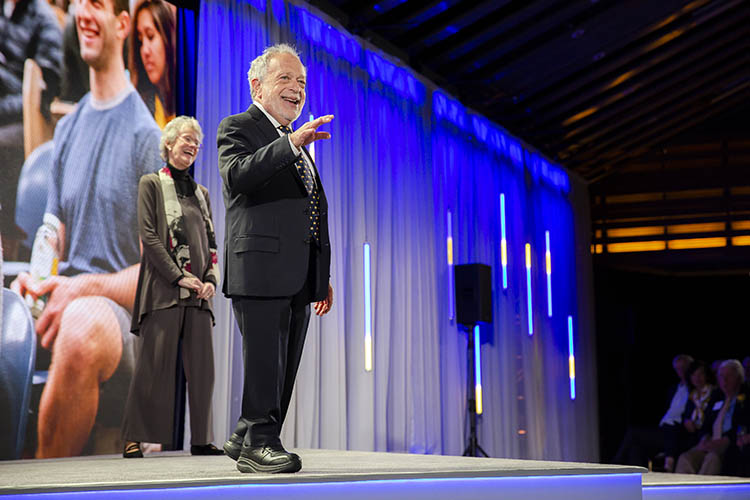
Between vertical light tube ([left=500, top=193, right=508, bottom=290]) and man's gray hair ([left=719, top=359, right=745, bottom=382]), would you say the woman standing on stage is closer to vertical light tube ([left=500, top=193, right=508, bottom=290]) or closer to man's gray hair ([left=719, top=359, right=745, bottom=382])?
man's gray hair ([left=719, top=359, right=745, bottom=382])

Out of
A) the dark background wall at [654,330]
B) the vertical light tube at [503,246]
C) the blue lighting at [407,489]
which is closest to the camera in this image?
the blue lighting at [407,489]

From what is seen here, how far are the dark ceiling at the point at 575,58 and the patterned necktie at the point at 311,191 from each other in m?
3.62

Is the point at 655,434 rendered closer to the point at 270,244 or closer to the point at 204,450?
the point at 204,450

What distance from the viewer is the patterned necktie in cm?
259

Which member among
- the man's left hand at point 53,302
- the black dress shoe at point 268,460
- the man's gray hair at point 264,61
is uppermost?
the man's gray hair at point 264,61

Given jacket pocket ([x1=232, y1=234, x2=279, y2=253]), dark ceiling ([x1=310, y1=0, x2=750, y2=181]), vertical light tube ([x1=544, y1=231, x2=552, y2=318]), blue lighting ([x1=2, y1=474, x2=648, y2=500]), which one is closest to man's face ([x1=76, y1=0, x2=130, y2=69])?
dark ceiling ([x1=310, y1=0, x2=750, y2=181])

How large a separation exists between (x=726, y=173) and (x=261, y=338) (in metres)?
9.17

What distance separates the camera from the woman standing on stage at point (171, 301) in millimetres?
3746

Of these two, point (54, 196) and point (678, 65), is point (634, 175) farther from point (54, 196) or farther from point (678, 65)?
point (54, 196)

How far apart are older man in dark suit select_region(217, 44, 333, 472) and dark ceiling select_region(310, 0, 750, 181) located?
142 inches

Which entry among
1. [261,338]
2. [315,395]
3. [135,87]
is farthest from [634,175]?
[261,338]

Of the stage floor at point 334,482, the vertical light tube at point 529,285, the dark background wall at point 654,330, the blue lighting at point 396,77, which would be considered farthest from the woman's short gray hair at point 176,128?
the dark background wall at point 654,330

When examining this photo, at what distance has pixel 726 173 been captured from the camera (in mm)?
10367

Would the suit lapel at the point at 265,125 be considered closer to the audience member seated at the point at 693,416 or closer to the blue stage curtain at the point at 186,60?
the blue stage curtain at the point at 186,60
